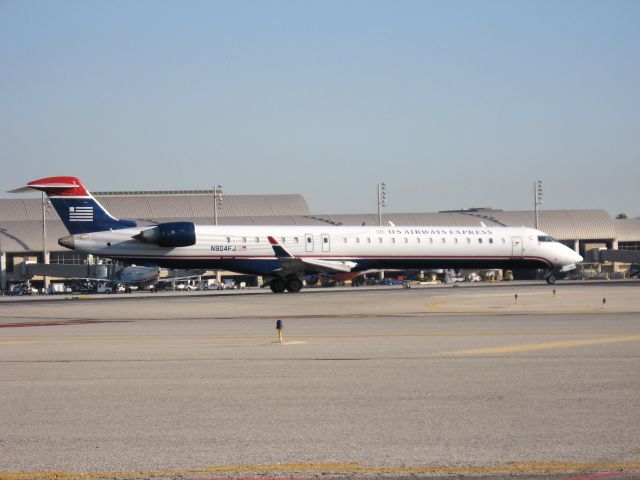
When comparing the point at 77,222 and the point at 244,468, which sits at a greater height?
the point at 77,222

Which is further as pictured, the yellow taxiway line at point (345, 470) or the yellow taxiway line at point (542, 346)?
the yellow taxiway line at point (542, 346)

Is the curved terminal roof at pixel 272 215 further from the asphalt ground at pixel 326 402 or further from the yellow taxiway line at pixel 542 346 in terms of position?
the yellow taxiway line at pixel 542 346

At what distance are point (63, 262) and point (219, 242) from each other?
167 ft

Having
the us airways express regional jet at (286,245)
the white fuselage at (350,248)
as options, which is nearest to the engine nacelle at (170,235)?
the us airways express regional jet at (286,245)

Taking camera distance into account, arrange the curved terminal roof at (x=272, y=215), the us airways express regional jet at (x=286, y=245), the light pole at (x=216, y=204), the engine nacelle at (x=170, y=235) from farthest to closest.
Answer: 1. the curved terminal roof at (x=272, y=215)
2. the light pole at (x=216, y=204)
3. the us airways express regional jet at (x=286, y=245)
4. the engine nacelle at (x=170, y=235)

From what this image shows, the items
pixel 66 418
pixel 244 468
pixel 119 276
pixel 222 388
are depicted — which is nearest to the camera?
pixel 244 468

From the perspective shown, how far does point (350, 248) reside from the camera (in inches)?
1949

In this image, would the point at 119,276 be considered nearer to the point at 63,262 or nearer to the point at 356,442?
the point at 63,262

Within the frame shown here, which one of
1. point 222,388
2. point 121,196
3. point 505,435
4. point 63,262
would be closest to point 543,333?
point 222,388

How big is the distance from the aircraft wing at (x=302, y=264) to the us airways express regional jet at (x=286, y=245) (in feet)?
0.17

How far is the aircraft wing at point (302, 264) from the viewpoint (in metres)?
47.4

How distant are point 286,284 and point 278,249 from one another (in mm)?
3221

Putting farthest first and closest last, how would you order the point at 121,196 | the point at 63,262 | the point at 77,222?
1. the point at 121,196
2. the point at 63,262
3. the point at 77,222

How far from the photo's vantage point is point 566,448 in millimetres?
9008
